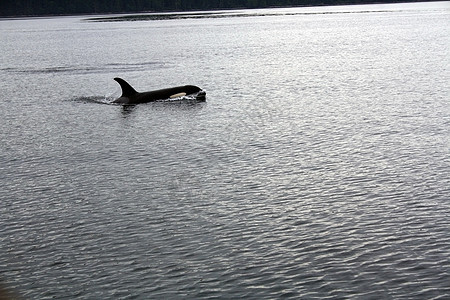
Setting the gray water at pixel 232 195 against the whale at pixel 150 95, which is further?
the whale at pixel 150 95

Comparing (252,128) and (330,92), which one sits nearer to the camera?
(252,128)

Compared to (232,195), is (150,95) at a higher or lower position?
lower

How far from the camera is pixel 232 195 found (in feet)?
72.8

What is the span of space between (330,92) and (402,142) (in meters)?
17.6

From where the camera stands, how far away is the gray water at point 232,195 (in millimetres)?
15977

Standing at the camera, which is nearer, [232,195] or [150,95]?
[232,195]

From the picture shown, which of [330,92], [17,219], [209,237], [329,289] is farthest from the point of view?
[330,92]

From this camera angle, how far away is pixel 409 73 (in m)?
55.2

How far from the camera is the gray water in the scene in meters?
16.0

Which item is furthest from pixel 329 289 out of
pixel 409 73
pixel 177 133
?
pixel 409 73

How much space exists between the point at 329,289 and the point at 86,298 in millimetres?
4965

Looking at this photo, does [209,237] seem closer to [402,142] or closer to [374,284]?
[374,284]

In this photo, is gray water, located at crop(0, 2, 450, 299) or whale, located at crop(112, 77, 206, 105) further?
whale, located at crop(112, 77, 206, 105)

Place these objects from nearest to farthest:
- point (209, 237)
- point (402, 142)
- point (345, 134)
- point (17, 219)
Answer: point (209, 237) < point (17, 219) < point (402, 142) < point (345, 134)
